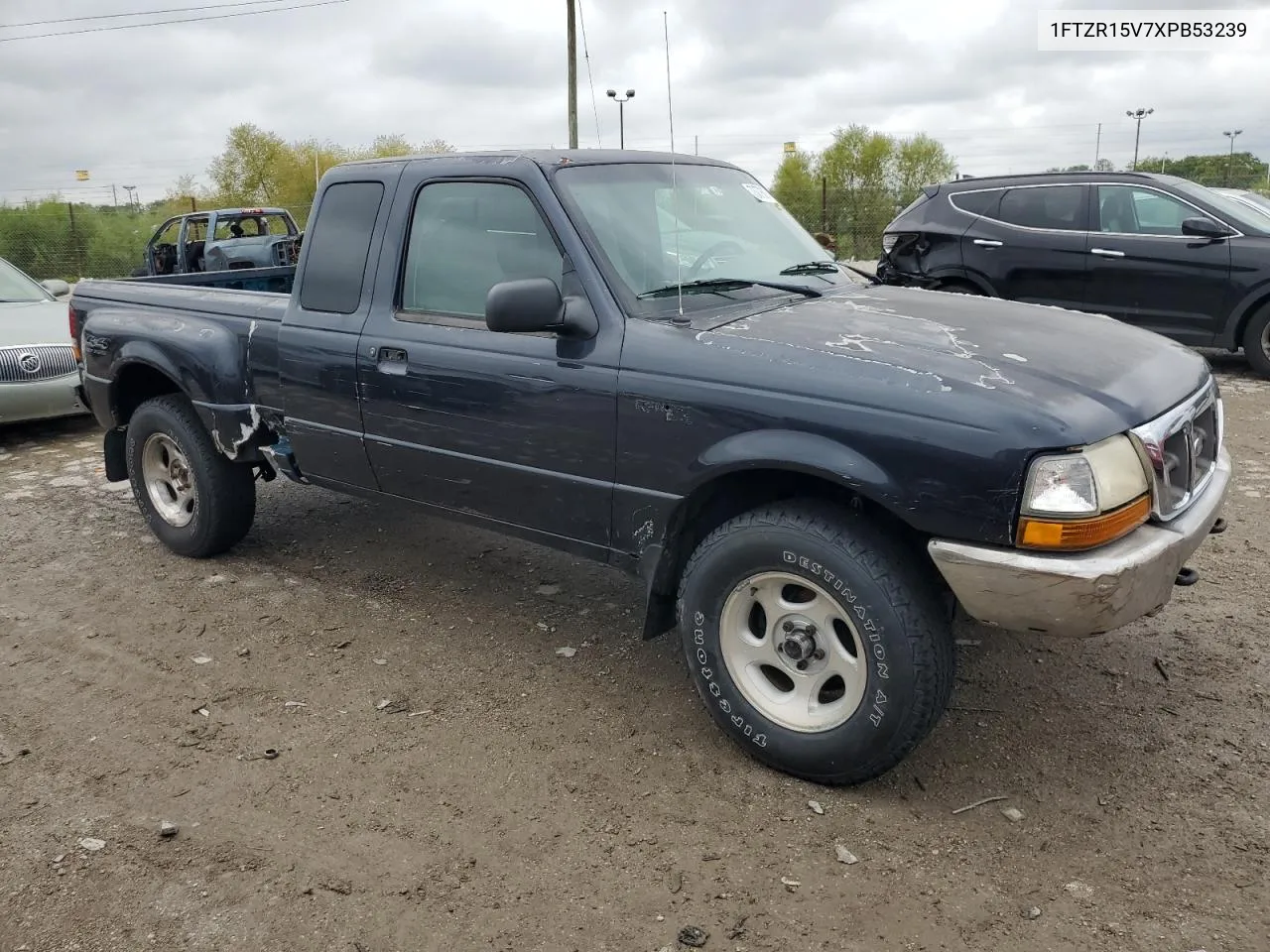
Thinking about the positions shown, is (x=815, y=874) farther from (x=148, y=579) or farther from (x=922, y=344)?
(x=148, y=579)

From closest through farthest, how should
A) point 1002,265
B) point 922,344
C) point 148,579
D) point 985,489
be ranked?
point 985,489
point 922,344
point 148,579
point 1002,265

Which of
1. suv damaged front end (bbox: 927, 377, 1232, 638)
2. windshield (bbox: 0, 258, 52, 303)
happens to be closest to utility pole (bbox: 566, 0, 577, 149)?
windshield (bbox: 0, 258, 52, 303)

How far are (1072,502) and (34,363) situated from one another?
7878 millimetres

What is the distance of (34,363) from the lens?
793 cm

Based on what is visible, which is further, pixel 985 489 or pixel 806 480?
pixel 806 480

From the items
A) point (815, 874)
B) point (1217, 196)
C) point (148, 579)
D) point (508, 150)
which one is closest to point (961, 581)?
point (815, 874)

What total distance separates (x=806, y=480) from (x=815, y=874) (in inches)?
45.7

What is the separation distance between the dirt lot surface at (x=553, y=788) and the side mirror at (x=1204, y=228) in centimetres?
483

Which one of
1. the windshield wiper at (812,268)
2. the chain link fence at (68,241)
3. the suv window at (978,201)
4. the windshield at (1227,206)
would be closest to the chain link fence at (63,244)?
the chain link fence at (68,241)

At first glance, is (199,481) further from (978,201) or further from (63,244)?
(63,244)

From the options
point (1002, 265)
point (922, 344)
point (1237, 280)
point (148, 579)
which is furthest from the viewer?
point (1002, 265)

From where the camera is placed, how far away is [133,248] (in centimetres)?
2612

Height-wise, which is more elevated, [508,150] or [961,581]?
[508,150]

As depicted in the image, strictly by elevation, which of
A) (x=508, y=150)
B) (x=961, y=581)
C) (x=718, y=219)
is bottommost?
(x=961, y=581)
